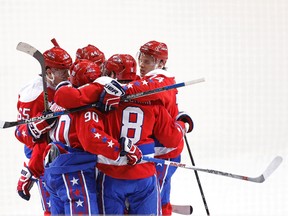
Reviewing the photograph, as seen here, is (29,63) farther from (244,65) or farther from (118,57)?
(118,57)

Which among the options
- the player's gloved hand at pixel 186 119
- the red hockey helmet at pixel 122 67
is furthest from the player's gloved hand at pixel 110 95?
the player's gloved hand at pixel 186 119

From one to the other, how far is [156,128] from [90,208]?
19.2 inches

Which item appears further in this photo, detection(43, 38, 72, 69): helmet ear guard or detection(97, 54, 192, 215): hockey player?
detection(43, 38, 72, 69): helmet ear guard

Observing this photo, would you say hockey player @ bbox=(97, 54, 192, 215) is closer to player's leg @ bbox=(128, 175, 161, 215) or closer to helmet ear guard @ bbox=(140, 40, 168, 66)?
player's leg @ bbox=(128, 175, 161, 215)

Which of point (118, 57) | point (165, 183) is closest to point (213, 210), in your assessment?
point (165, 183)

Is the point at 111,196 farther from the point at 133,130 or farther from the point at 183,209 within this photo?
the point at 183,209

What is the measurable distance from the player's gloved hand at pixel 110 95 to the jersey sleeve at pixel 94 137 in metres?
0.07

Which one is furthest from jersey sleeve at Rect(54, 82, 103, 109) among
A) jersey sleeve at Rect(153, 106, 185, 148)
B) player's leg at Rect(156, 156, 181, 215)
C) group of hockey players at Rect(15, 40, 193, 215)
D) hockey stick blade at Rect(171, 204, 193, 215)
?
hockey stick blade at Rect(171, 204, 193, 215)

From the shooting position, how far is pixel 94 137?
99.0 inches

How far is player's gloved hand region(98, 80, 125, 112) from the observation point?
254 centimetres

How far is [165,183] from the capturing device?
3221mm

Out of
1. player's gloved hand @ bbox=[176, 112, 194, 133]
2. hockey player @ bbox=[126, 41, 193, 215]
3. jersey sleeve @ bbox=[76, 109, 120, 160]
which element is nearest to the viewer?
jersey sleeve @ bbox=[76, 109, 120, 160]

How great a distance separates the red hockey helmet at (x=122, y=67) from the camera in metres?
2.78

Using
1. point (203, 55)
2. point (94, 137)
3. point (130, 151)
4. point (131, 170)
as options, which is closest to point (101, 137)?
point (94, 137)
